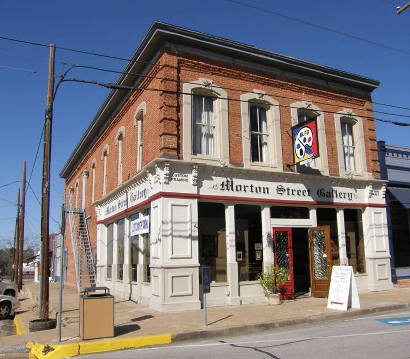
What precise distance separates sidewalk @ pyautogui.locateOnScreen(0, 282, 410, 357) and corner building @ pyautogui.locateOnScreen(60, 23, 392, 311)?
2.81 feet

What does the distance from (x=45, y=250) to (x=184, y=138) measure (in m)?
5.41

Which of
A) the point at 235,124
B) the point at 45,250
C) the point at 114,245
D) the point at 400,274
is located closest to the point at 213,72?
the point at 235,124

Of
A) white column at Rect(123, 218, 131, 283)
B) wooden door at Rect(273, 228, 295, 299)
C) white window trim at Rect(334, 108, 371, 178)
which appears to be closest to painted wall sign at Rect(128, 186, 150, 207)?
white column at Rect(123, 218, 131, 283)

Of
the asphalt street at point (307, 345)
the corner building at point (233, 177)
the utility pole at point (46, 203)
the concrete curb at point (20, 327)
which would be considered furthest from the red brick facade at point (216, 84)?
the asphalt street at point (307, 345)

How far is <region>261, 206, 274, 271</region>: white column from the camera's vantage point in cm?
1448

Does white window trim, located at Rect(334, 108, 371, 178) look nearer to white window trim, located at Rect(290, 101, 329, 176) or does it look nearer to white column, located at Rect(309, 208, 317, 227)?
white window trim, located at Rect(290, 101, 329, 176)

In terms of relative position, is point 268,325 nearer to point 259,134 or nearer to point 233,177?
point 233,177

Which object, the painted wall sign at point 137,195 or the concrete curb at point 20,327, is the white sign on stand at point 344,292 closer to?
the painted wall sign at point 137,195

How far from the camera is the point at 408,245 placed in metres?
19.1

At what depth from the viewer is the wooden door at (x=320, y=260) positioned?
14797 millimetres

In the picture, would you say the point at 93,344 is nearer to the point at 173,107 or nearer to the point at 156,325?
the point at 156,325

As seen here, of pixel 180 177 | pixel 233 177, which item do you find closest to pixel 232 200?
pixel 233 177

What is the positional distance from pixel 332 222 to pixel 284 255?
125 inches

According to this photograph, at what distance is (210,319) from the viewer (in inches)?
429
